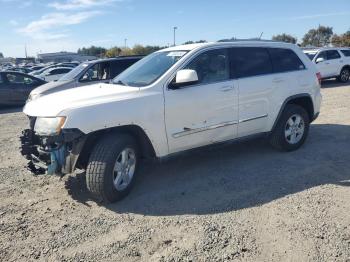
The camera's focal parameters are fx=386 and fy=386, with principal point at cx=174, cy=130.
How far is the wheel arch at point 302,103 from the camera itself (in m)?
6.18

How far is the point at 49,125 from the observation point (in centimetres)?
440

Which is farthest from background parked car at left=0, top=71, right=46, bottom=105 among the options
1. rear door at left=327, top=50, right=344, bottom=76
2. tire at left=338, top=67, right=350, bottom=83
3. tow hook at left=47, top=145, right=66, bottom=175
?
tire at left=338, top=67, right=350, bottom=83

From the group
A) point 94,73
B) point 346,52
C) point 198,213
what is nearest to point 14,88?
point 94,73

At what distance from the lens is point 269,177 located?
210 inches

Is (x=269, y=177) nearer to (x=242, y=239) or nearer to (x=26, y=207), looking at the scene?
(x=242, y=239)

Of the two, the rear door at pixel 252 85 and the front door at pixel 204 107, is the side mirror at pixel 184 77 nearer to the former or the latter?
the front door at pixel 204 107

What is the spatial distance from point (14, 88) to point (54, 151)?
11.4 metres

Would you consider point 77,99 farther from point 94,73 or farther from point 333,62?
point 333,62

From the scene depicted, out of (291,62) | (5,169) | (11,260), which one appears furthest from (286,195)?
(5,169)

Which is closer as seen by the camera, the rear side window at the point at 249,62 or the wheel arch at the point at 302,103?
the rear side window at the point at 249,62

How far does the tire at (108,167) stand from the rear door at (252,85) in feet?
6.21

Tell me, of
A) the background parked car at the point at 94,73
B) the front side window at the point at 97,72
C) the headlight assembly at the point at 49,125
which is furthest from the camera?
the front side window at the point at 97,72

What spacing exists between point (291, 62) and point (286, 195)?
2.66 m

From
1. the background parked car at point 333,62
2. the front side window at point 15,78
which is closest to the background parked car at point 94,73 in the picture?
the front side window at point 15,78
